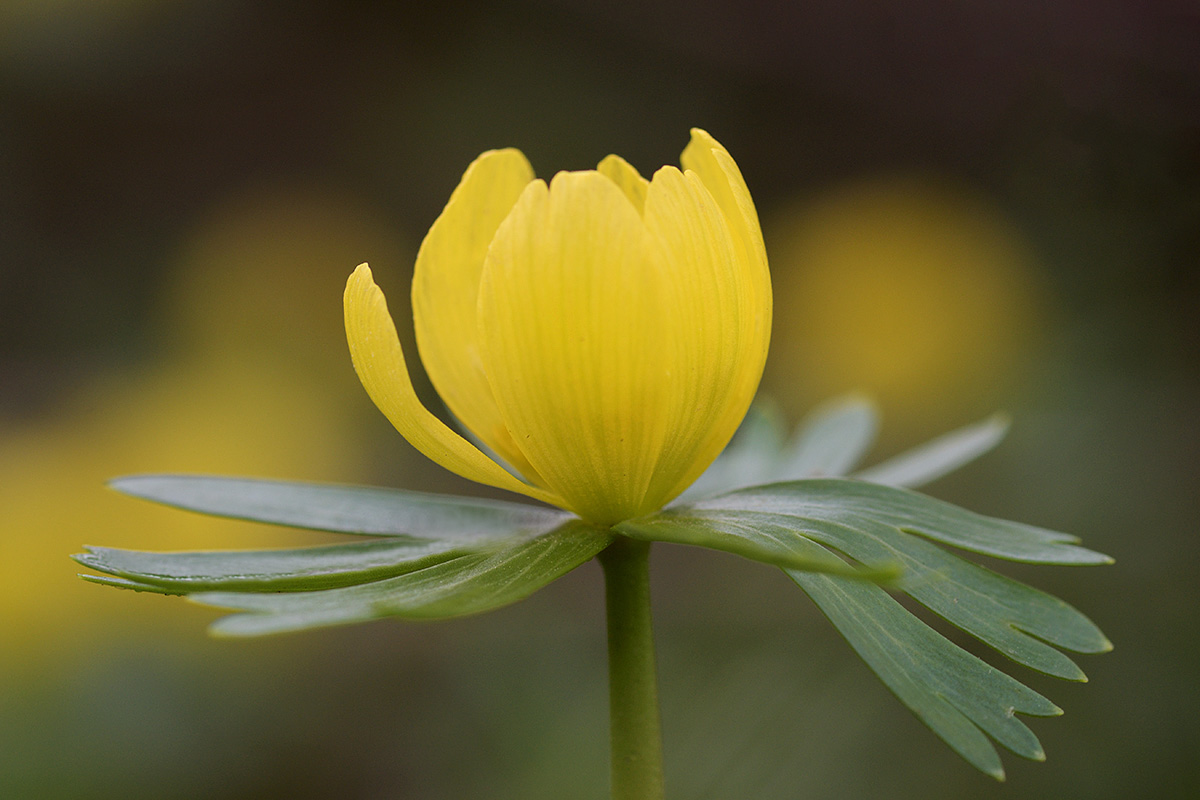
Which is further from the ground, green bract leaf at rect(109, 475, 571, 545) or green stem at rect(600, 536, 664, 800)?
green bract leaf at rect(109, 475, 571, 545)

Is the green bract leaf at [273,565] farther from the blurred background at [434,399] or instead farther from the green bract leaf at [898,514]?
the blurred background at [434,399]

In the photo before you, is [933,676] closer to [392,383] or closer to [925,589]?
[925,589]

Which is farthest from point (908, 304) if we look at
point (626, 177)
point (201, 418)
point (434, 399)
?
point (626, 177)

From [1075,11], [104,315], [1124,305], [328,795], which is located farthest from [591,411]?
[104,315]

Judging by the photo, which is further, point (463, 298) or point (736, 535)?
point (463, 298)

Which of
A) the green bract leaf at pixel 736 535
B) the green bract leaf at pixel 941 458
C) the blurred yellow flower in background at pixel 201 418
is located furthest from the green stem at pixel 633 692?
the blurred yellow flower in background at pixel 201 418

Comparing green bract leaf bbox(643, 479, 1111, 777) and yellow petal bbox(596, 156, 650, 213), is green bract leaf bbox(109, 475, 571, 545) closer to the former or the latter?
green bract leaf bbox(643, 479, 1111, 777)

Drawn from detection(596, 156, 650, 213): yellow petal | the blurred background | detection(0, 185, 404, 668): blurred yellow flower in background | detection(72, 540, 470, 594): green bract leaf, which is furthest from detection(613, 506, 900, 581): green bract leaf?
detection(0, 185, 404, 668): blurred yellow flower in background
